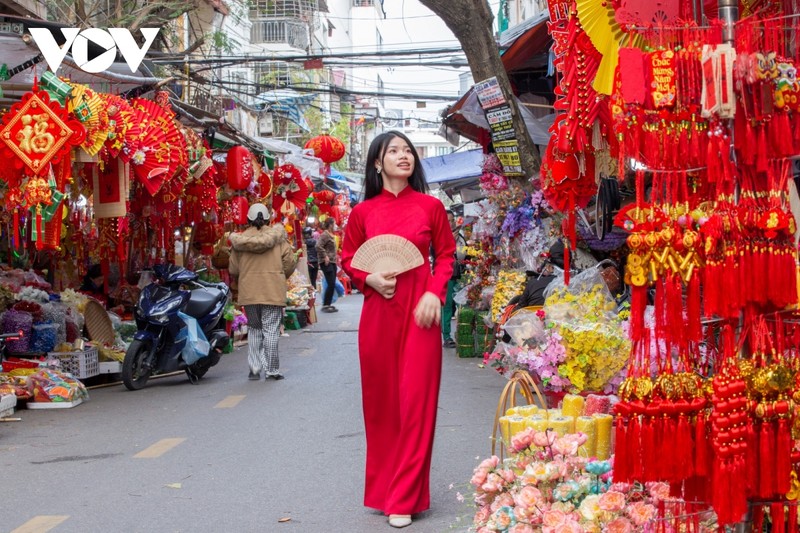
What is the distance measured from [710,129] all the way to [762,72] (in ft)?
0.81

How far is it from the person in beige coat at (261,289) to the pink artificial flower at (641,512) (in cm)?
800

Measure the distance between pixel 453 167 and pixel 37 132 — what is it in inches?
493

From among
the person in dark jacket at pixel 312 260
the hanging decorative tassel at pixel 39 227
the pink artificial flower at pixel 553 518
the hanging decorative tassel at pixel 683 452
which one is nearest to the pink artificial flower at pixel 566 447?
the pink artificial flower at pixel 553 518

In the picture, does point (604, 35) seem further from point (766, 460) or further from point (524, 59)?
point (524, 59)

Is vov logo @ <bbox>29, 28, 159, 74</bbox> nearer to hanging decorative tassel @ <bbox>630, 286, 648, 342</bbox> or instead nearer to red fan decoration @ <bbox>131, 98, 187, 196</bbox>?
red fan decoration @ <bbox>131, 98, 187, 196</bbox>

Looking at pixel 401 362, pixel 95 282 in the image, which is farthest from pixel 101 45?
pixel 95 282

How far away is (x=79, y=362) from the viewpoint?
1125 cm

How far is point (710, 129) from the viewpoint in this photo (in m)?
3.52

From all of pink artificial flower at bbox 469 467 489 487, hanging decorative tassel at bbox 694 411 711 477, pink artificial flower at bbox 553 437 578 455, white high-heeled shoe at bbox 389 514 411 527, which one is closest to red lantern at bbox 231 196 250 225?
white high-heeled shoe at bbox 389 514 411 527

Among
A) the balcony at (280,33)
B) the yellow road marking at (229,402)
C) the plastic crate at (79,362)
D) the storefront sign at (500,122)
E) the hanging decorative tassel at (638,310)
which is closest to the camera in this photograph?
the hanging decorative tassel at (638,310)

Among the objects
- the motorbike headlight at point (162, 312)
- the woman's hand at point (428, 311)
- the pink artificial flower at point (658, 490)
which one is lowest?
the pink artificial flower at point (658, 490)

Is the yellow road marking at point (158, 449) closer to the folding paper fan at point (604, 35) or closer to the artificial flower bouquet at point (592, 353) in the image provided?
the artificial flower bouquet at point (592, 353)

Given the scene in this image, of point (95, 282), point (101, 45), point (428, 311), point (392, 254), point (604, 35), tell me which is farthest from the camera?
point (95, 282)

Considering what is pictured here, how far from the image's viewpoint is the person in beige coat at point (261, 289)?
1185cm
